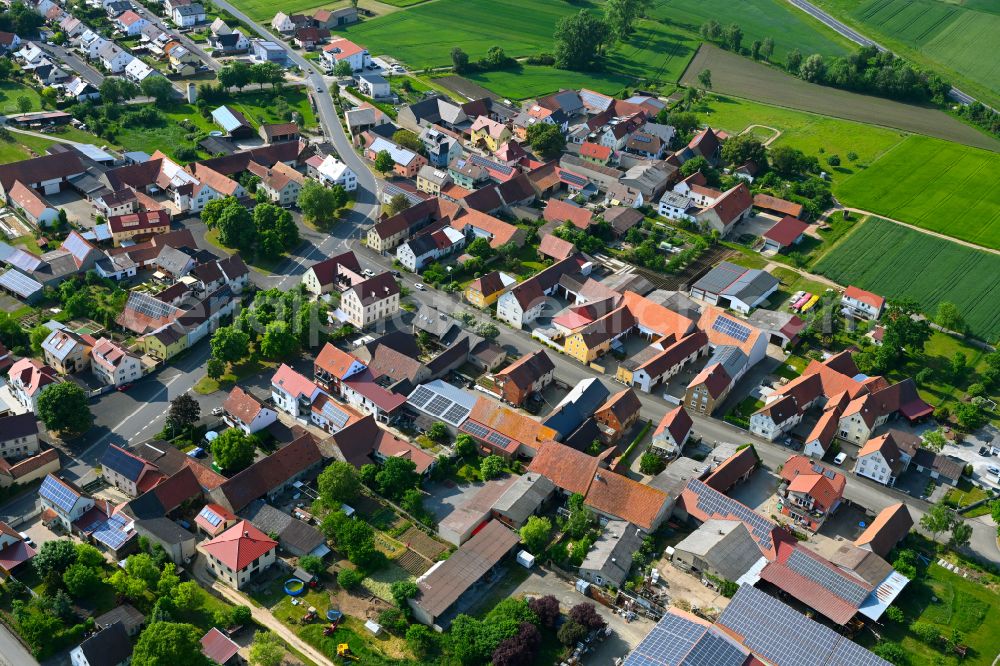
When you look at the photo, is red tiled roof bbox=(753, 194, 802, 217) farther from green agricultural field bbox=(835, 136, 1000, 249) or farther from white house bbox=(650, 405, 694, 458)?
white house bbox=(650, 405, 694, 458)

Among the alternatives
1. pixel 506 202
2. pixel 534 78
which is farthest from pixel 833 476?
pixel 534 78

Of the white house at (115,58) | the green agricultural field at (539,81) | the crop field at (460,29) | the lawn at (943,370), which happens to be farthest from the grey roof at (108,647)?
the crop field at (460,29)

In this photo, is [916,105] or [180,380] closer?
[180,380]

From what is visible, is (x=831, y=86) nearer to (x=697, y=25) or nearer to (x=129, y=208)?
(x=697, y=25)

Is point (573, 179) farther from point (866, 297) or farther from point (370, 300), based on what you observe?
point (370, 300)

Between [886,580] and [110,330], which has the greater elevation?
[886,580]

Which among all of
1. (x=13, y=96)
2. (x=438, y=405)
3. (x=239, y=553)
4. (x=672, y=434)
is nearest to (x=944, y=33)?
(x=672, y=434)
